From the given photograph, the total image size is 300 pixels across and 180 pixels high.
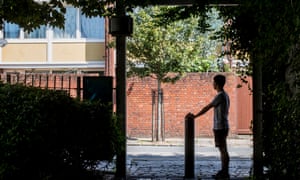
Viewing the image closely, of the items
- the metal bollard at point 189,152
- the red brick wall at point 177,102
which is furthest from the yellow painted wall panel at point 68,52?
A: the metal bollard at point 189,152

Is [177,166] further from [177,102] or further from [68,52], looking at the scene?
[68,52]

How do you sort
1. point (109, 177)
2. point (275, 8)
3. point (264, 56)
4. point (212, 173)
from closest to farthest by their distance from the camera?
point (275, 8) → point (264, 56) → point (109, 177) → point (212, 173)

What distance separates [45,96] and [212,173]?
446cm

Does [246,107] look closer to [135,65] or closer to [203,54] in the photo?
[203,54]

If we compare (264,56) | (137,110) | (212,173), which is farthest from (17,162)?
(137,110)

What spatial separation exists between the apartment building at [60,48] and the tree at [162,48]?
5292 mm

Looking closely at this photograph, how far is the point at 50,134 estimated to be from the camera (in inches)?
229

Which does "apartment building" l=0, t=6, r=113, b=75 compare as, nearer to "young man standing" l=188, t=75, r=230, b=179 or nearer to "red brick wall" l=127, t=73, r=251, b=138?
"red brick wall" l=127, t=73, r=251, b=138

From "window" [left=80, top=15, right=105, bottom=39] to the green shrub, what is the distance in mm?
17164

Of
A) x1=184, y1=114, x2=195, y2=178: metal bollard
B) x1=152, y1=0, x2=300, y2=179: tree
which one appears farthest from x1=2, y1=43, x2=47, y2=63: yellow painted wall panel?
x1=152, y1=0, x2=300, y2=179: tree

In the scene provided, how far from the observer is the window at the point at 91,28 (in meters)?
23.8

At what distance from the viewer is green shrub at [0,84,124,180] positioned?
5.52 meters

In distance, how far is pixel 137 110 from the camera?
19.9 m

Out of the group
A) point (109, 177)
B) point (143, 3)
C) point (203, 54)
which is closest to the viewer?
point (143, 3)
